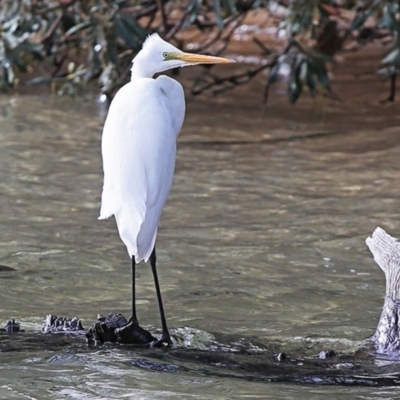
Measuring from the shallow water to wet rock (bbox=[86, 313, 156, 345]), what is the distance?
0.04m

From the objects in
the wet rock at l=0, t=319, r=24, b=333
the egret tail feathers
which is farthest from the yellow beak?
the wet rock at l=0, t=319, r=24, b=333

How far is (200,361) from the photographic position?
3.90 meters

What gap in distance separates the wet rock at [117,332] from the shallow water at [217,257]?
0.04m

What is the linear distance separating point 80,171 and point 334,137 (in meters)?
2.52

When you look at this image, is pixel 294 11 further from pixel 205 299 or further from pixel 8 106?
pixel 205 299

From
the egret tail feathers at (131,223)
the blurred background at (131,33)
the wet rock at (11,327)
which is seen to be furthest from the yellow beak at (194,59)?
the blurred background at (131,33)

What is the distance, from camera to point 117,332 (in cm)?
404

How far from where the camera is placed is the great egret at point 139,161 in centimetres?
415

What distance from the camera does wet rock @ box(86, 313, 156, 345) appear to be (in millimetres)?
4020

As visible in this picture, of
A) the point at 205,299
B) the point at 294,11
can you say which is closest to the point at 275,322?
the point at 205,299

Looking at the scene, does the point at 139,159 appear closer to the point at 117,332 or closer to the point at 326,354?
the point at 117,332

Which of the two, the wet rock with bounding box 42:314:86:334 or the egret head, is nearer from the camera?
the wet rock with bounding box 42:314:86:334

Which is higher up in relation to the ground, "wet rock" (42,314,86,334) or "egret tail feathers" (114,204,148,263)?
"egret tail feathers" (114,204,148,263)

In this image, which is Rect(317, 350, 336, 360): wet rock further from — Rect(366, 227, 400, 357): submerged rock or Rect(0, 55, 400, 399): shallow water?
Rect(366, 227, 400, 357): submerged rock
